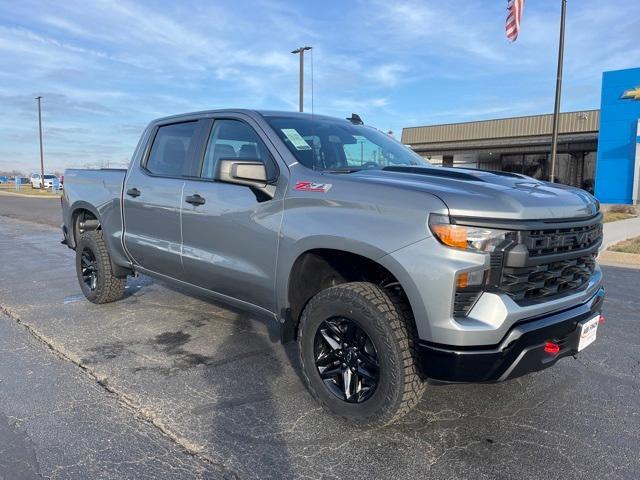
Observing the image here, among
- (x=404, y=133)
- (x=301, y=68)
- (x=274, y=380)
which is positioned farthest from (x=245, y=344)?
(x=404, y=133)

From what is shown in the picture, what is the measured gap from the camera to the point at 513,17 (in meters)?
14.8

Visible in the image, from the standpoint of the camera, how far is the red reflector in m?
2.79

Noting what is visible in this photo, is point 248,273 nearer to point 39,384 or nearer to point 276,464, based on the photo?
point 276,464

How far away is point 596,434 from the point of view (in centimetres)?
308

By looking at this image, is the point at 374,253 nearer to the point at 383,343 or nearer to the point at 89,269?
the point at 383,343

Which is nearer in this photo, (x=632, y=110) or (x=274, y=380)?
(x=274, y=380)

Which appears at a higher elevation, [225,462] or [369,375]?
[369,375]

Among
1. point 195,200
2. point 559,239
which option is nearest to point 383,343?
point 559,239

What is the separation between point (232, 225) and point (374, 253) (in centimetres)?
131

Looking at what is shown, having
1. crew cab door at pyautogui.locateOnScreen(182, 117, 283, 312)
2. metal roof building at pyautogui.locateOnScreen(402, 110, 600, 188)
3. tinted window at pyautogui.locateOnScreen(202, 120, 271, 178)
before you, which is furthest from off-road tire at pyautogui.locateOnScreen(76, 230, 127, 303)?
metal roof building at pyautogui.locateOnScreen(402, 110, 600, 188)

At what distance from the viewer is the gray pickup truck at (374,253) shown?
2639 millimetres

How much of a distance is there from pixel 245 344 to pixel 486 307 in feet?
8.23

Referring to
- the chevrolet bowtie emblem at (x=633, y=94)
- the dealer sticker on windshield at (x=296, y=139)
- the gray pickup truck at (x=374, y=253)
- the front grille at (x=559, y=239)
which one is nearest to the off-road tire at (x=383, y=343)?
the gray pickup truck at (x=374, y=253)

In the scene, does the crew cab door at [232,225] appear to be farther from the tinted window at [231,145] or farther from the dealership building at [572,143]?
the dealership building at [572,143]
